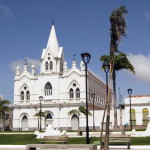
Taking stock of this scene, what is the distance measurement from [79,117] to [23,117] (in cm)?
1319

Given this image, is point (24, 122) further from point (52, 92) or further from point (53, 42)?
point (53, 42)

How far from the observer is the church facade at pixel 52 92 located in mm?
63969

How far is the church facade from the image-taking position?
210 feet

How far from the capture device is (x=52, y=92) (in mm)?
66562

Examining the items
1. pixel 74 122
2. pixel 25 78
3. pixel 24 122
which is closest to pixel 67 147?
pixel 74 122

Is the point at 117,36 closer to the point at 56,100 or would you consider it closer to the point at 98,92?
the point at 56,100

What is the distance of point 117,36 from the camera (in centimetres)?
2048

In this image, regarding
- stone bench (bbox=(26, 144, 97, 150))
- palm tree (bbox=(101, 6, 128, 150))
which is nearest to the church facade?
palm tree (bbox=(101, 6, 128, 150))

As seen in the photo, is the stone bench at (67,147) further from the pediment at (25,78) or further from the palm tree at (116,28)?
the pediment at (25,78)

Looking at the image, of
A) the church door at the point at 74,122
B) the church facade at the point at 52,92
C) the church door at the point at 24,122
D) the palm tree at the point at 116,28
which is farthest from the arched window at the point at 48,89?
the palm tree at the point at 116,28

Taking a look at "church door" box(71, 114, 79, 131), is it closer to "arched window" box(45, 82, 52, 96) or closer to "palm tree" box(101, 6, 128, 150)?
"arched window" box(45, 82, 52, 96)

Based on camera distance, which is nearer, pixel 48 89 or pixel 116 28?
pixel 116 28

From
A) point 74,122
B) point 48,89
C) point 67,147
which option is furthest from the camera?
point 48,89

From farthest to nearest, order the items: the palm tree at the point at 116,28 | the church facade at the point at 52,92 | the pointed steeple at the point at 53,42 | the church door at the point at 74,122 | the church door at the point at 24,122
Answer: the pointed steeple at the point at 53,42 → the church door at the point at 24,122 → the church facade at the point at 52,92 → the church door at the point at 74,122 → the palm tree at the point at 116,28
